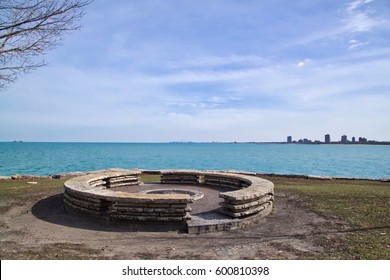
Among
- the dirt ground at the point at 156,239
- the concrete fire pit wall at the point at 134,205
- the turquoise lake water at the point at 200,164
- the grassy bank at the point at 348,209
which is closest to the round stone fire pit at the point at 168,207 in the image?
the concrete fire pit wall at the point at 134,205

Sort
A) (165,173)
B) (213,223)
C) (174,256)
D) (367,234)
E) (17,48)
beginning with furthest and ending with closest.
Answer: (165,173) → (17,48) → (213,223) → (367,234) → (174,256)

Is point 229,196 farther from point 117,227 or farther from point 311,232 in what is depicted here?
point 117,227

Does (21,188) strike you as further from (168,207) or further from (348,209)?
(348,209)

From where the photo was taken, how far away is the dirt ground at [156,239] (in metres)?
6.34

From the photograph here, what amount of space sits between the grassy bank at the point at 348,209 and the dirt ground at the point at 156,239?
0.84ft

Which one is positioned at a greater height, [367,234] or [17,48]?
[17,48]

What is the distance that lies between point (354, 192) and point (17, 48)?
14125 mm

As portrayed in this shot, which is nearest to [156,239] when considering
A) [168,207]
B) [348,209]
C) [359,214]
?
[168,207]

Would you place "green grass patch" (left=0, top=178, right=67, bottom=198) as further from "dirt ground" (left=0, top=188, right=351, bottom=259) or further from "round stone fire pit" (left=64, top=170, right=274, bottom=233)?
"round stone fire pit" (left=64, top=170, right=274, bottom=233)

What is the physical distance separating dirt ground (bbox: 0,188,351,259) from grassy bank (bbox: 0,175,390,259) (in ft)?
0.84

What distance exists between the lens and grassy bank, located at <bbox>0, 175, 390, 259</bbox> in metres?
6.56

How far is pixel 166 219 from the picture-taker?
27.5 ft
